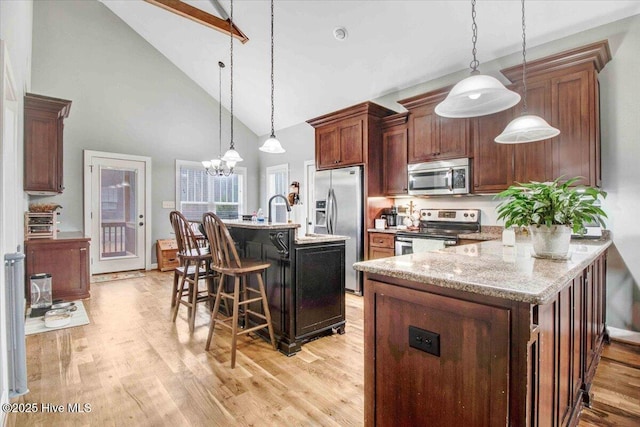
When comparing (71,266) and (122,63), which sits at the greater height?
(122,63)

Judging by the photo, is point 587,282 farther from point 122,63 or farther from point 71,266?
point 122,63

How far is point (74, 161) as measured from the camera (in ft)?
17.6

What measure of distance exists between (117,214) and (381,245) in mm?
4793

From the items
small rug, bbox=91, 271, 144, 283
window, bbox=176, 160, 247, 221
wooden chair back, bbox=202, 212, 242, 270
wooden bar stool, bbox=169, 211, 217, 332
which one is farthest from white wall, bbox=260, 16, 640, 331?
small rug, bbox=91, 271, 144, 283

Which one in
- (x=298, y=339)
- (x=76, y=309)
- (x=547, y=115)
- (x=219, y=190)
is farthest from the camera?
(x=219, y=190)

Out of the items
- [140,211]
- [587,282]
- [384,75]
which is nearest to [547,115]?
[587,282]

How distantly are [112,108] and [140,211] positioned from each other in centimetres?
189

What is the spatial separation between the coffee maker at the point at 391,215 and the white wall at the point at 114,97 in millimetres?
4192

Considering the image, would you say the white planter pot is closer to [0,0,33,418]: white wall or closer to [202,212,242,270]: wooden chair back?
[202,212,242,270]: wooden chair back

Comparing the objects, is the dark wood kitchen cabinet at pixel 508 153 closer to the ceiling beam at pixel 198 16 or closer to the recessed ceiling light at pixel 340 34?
the recessed ceiling light at pixel 340 34

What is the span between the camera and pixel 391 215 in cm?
465

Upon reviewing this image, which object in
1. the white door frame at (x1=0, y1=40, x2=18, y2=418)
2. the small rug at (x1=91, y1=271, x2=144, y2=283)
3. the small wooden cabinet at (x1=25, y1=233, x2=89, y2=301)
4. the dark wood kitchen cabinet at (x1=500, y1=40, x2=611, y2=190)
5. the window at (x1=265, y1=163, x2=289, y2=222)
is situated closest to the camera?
the white door frame at (x1=0, y1=40, x2=18, y2=418)

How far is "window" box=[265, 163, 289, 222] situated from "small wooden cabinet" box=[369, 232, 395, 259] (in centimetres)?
292

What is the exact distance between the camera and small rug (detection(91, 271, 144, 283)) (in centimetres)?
528
